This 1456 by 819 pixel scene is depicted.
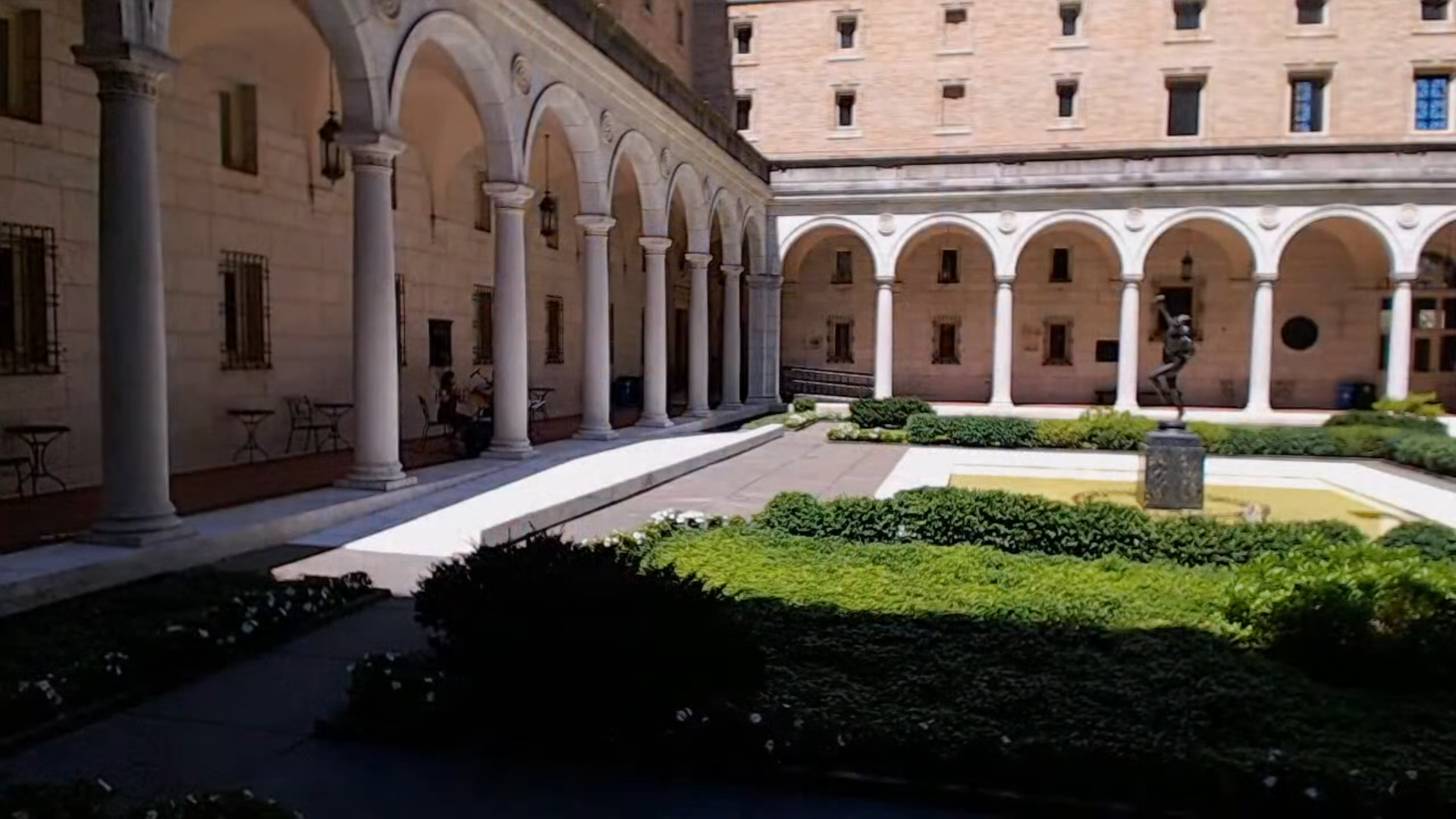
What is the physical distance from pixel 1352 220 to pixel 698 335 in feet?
64.9

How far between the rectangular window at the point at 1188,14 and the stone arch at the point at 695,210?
21098mm

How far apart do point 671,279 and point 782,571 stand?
2552 centimetres

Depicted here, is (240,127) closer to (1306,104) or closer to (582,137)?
(582,137)

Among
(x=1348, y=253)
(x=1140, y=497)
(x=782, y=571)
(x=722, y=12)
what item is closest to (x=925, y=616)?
(x=782, y=571)

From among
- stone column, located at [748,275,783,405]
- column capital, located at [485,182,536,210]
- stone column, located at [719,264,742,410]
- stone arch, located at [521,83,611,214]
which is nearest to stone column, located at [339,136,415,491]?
column capital, located at [485,182,536,210]

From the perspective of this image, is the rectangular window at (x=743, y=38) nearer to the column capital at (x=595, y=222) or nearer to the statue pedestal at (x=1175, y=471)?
the column capital at (x=595, y=222)

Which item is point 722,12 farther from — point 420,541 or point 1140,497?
point 420,541

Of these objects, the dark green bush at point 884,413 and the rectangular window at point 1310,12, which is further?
the rectangular window at point 1310,12

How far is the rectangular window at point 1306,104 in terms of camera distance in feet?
110

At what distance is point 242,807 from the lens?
3469 mm

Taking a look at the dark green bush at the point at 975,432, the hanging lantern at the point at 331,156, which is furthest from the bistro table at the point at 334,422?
the dark green bush at the point at 975,432

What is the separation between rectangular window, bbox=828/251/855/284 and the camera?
119 ft

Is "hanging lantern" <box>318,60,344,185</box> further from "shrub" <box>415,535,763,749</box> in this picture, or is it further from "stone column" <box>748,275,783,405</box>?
"stone column" <box>748,275,783,405</box>

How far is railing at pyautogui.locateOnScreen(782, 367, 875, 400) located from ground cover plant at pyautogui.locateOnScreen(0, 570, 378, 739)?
1152 inches
